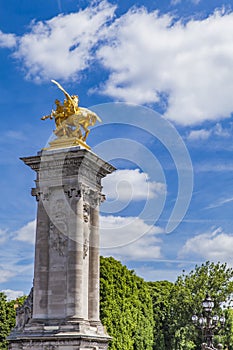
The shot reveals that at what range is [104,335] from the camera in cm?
2120

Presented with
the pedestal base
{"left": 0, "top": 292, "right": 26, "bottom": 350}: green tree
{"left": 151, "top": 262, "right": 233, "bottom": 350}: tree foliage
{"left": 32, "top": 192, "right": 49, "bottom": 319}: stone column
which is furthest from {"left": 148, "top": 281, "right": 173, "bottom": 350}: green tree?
{"left": 32, "top": 192, "right": 49, "bottom": 319}: stone column

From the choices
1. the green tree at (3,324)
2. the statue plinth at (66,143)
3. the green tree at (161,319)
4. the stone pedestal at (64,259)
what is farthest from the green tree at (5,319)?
the statue plinth at (66,143)

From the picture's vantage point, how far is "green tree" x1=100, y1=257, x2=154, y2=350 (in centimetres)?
3706

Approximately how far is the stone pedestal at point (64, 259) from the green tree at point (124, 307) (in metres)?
15.4

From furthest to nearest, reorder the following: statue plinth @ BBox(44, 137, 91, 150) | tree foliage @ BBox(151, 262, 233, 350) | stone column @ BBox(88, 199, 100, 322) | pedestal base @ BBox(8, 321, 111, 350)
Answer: tree foliage @ BBox(151, 262, 233, 350) < statue plinth @ BBox(44, 137, 91, 150) < stone column @ BBox(88, 199, 100, 322) < pedestal base @ BBox(8, 321, 111, 350)

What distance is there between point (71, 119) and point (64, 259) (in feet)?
18.3

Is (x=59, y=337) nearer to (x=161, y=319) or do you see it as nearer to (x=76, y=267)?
(x=76, y=267)

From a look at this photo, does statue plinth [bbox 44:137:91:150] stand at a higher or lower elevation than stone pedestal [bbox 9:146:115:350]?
higher

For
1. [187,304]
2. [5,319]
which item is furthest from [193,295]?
[5,319]

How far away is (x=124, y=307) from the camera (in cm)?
3912

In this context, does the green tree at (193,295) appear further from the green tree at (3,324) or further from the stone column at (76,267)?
the stone column at (76,267)

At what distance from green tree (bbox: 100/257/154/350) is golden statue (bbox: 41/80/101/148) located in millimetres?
16652

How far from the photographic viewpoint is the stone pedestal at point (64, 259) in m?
20.1

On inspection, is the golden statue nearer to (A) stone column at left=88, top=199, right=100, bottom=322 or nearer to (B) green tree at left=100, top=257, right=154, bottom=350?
(A) stone column at left=88, top=199, right=100, bottom=322
